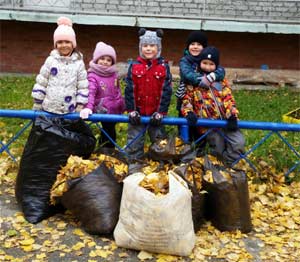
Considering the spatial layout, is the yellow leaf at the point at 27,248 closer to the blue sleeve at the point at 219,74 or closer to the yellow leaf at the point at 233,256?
the yellow leaf at the point at 233,256

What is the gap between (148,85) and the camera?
4.37 metres

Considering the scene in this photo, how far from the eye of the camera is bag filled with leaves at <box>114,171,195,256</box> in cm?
339

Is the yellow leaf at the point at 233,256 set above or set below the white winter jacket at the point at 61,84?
below

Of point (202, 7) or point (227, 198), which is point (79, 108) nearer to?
point (227, 198)

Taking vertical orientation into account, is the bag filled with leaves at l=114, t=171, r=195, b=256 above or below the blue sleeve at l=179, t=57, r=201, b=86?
below

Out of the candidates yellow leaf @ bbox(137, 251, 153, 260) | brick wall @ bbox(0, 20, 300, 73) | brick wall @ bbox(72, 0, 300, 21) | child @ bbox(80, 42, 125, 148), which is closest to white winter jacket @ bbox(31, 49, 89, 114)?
child @ bbox(80, 42, 125, 148)

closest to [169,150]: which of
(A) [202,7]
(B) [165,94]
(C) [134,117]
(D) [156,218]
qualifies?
(C) [134,117]

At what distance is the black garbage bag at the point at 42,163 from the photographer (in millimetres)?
3996

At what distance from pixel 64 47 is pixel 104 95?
2.04ft

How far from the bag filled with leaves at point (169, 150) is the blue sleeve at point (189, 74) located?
20.9 inches

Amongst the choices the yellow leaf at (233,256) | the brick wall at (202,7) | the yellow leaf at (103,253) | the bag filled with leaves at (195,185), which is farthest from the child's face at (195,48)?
the brick wall at (202,7)

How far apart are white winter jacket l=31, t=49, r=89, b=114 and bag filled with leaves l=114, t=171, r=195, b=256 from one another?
1.11 meters

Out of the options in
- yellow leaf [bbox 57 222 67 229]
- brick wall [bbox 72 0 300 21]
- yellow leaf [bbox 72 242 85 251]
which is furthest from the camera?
brick wall [bbox 72 0 300 21]

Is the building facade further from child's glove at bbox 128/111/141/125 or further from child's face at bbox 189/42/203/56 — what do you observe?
child's glove at bbox 128/111/141/125
